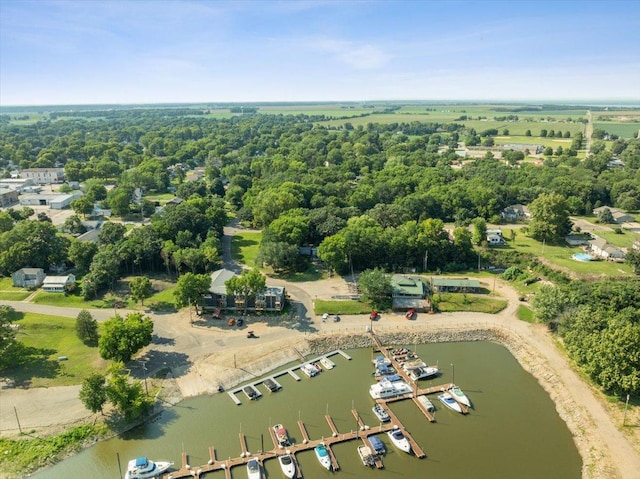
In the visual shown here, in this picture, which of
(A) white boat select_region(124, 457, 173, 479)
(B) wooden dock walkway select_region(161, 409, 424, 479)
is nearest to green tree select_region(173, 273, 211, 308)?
(B) wooden dock walkway select_region(161, 409, 424, 479)

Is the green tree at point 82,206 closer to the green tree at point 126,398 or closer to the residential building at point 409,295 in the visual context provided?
the green tree at point 126,398

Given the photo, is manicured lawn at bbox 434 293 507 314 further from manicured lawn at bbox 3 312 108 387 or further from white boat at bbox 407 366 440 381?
manicured lawn at bbox 3 312 108 387

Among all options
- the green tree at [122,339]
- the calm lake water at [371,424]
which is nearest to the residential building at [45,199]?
the green tree at [122,339]

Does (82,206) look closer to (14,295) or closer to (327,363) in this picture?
(14,295)

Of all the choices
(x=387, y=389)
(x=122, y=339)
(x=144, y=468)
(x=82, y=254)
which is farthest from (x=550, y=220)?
(x=82, y=254)

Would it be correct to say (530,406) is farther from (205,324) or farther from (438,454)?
(205,324)

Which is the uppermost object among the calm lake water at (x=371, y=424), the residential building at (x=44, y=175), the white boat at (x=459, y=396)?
the residential building at (x=44, y=175)
